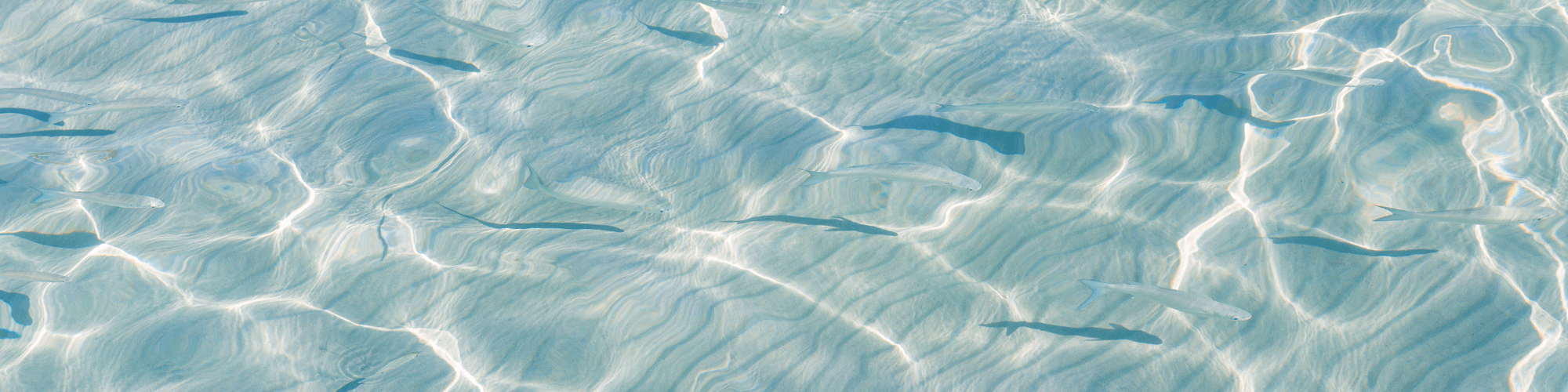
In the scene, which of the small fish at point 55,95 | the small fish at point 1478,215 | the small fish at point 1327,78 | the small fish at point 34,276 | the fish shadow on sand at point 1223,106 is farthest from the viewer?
the small fish at point 55,95

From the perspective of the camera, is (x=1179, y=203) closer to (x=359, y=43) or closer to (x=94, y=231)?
(x=359, y=43)

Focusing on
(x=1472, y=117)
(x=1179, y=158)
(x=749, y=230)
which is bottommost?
(x=749, y=230)

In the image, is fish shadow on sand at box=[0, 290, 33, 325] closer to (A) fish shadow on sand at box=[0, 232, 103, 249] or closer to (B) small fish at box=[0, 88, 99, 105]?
(A) fish shadow on sand at box=[0, 232, 103, 249]

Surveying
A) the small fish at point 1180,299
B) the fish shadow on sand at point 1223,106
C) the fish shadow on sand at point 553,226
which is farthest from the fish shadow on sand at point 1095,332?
the fish shadow on sand at point 553,226

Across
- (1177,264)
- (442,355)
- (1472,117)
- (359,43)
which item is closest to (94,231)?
(359,43)

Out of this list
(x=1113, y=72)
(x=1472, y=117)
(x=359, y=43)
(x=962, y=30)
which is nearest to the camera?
(x=1472, y=117)

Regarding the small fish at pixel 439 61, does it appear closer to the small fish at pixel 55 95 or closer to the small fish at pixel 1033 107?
the small fish at pixel 55 95
